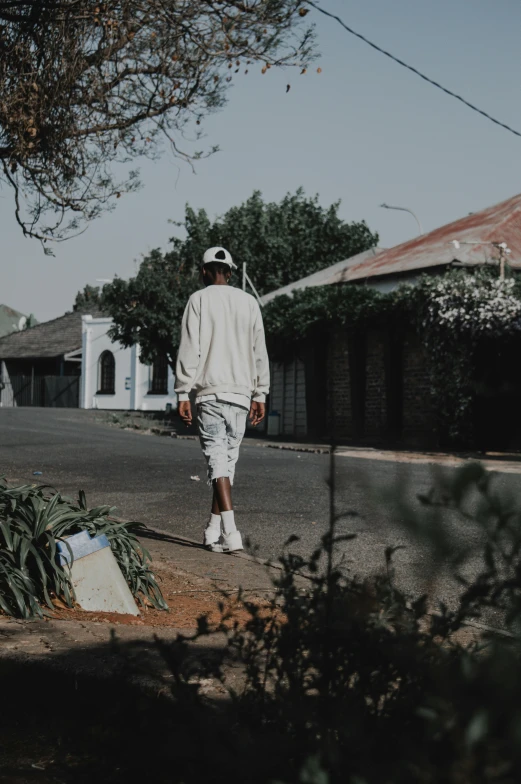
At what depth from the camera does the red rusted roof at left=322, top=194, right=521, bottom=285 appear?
2383 centimetres

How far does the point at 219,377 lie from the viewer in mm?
6434

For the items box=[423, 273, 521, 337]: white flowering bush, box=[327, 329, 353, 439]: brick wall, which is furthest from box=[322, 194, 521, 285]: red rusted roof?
box=[423, 273, 521, 337]: white flowering bush

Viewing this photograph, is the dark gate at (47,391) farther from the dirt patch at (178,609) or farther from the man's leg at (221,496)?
the dirt patch at (178,609)

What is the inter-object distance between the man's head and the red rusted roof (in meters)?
15.8

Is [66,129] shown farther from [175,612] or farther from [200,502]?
[175,612]

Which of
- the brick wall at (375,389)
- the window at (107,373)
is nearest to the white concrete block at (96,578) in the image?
the brick wall at (375,389)

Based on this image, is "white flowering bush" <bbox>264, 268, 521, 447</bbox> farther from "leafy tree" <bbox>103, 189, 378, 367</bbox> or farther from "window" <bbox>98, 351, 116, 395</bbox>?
"window" <bbox>98, 351, 116, 395</bbox>

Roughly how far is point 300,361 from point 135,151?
16.2 metres

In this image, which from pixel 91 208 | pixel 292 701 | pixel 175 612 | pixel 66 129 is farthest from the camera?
pixel 91 208

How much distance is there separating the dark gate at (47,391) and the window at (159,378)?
8959 mm

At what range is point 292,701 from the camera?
1823 millimetres

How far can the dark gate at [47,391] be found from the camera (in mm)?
55403

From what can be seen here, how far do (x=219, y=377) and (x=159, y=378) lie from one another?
40.8 metres

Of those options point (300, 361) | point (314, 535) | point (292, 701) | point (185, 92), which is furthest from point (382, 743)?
point (300, 361)
